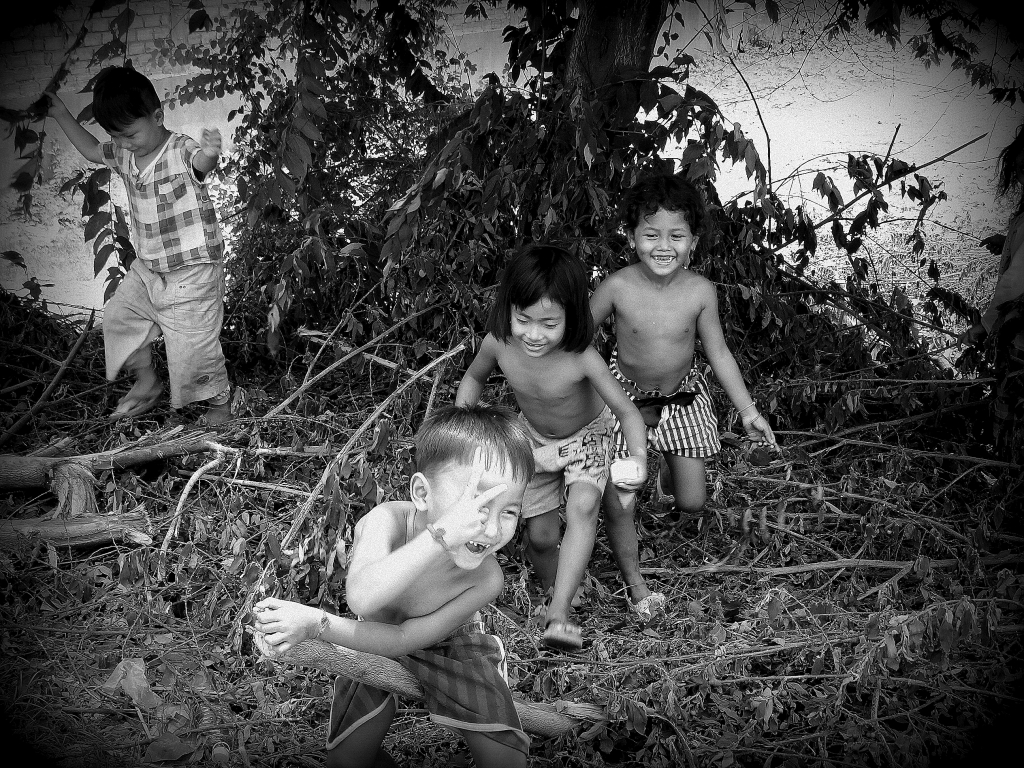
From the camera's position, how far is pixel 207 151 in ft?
11.3

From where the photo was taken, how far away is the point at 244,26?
431 centimetres

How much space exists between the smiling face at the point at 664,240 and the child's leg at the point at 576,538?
0.77 metres

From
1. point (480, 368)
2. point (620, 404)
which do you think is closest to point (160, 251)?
point (480, 368)

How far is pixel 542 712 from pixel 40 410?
8.93 feet

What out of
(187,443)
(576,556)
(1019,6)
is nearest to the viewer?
(576,556)

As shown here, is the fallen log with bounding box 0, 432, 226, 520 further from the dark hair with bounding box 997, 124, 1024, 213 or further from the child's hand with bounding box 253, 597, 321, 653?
the dark hair with bounding box 997, 124, 1024, 213

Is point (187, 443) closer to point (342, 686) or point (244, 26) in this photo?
point (342, 686)

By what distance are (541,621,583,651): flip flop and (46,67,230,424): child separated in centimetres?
181

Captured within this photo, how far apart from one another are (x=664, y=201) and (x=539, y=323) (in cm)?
72

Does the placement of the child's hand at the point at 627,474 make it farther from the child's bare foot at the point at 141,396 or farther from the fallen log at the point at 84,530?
the child's bare foot at the point at 141,396

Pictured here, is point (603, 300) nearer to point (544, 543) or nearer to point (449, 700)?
point (544, 543)

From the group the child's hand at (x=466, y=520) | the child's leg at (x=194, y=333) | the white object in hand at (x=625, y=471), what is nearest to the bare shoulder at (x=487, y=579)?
the child's hand at (x=466, y=520)

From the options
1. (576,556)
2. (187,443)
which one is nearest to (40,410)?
(187,443)

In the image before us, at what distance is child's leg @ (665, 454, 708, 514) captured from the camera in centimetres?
304
